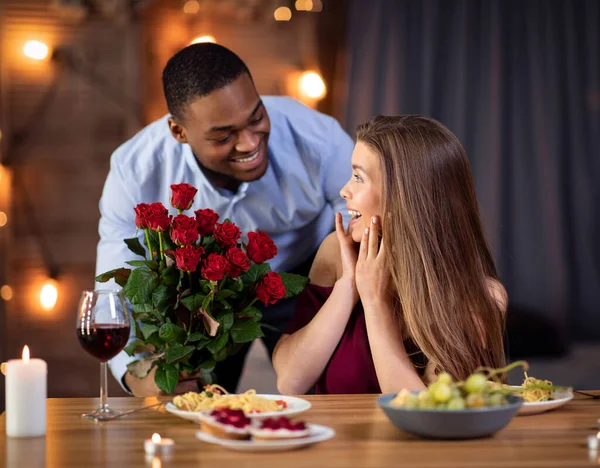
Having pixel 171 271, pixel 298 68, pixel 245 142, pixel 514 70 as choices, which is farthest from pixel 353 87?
pixel 171 271

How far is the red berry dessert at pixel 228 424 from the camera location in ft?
3.48

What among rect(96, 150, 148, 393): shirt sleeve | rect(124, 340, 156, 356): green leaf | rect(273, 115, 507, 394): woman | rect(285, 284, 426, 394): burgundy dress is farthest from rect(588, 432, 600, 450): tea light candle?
rect(96, 150, 148, 393): shirt sleeve

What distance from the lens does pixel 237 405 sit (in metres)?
1.20

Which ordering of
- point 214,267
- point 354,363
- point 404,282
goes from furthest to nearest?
point 354,363, point 404,282, point 214,267

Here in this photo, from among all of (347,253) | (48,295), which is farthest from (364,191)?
(48,295)

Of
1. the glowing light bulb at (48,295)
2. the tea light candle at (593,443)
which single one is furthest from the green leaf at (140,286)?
the glowing light bulb at (48,295)

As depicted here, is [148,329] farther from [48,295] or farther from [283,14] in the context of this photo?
[283,14]

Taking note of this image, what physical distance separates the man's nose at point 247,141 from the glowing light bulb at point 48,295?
131cm

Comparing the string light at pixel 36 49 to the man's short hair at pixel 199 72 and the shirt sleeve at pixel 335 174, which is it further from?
the shirt sleeve at pixel 335 174

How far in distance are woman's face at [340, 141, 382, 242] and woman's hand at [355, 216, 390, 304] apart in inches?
1.4

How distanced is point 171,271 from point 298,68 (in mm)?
1860

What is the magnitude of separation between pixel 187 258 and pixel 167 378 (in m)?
0.28

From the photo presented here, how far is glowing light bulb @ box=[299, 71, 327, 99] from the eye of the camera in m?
3.40

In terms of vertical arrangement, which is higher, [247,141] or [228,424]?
[247,141]
